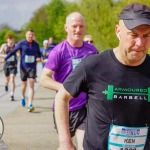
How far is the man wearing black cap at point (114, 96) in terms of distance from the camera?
9.49 feet

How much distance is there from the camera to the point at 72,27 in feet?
16.8

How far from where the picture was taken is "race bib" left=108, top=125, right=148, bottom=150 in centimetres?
294

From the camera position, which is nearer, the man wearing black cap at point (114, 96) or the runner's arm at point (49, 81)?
the man wearing black cap at point (114, 96)

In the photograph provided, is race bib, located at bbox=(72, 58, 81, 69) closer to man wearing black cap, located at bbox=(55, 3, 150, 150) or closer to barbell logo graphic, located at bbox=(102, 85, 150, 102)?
man wearing black cap, located at bbox=(55, 3, 150, 150)

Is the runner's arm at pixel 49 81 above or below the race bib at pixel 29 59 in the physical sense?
above

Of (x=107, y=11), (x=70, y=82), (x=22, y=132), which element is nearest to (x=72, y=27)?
(x=70, y=82)

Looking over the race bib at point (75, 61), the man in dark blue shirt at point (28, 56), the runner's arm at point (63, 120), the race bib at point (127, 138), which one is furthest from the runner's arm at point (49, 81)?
the man in dark blue shirt at point (28, 56)

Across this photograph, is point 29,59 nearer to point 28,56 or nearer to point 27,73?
point 28,56

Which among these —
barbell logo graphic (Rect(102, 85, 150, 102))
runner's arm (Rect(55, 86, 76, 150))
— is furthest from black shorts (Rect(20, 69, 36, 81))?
barbell logo graphic (Rect(102, 85, 150, 102))

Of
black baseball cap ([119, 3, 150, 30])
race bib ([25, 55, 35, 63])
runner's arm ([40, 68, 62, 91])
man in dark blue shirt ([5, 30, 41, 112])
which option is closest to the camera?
black baseball cap ([119, 3, 150, 30])

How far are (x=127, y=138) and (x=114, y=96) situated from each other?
0.32 m

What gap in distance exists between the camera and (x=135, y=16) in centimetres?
277

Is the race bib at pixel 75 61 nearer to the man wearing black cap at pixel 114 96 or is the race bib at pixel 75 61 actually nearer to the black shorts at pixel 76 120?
the black shorts at pixel 76 120

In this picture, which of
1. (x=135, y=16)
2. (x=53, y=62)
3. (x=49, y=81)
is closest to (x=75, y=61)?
(x=53, y=62)
